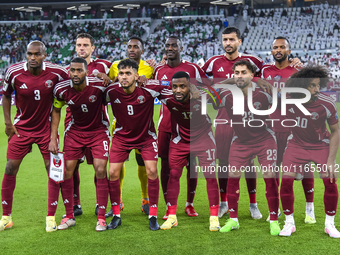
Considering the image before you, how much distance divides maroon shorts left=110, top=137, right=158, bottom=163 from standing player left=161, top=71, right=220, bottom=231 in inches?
9.2

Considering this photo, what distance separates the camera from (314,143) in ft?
14.9

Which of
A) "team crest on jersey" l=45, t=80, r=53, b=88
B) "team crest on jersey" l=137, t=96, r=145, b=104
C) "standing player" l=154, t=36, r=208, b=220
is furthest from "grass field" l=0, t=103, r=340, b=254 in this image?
"team crest on jersey" l=45, t=80, r=53, b=88

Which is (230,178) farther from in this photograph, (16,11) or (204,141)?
(16,11)

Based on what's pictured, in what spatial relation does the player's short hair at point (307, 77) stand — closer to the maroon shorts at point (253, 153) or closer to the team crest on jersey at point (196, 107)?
the maroon shorts at point (253, 153)

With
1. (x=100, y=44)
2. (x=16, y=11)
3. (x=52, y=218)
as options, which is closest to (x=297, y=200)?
(x=52, y=218)

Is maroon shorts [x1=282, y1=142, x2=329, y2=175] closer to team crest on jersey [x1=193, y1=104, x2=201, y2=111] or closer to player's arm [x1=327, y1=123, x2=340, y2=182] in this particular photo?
player's arm [x1=327, y1=123, x2=340, y2=182]

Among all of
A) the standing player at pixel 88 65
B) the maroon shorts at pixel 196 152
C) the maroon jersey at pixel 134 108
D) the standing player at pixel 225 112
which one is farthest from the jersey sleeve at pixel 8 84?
the standing player at pixel 225 112

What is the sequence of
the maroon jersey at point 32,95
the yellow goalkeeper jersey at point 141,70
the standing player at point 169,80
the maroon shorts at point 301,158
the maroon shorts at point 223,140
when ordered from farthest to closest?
the yellow goalkeeper jersey at point 141,70 → the standing player at point 169,80 → the maroon shorts at point 223,140 → the maroon jersey at point 32,95 → the maroon shorts at point 301,158

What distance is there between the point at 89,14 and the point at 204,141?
127 ft

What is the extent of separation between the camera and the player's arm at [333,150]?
436cm

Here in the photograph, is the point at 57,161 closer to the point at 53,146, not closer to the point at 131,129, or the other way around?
the point at 53,146

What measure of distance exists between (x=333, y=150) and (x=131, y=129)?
2.42 m

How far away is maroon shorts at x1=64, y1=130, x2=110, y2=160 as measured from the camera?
4957 mm

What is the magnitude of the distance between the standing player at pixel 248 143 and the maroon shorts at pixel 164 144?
995 millimetres
